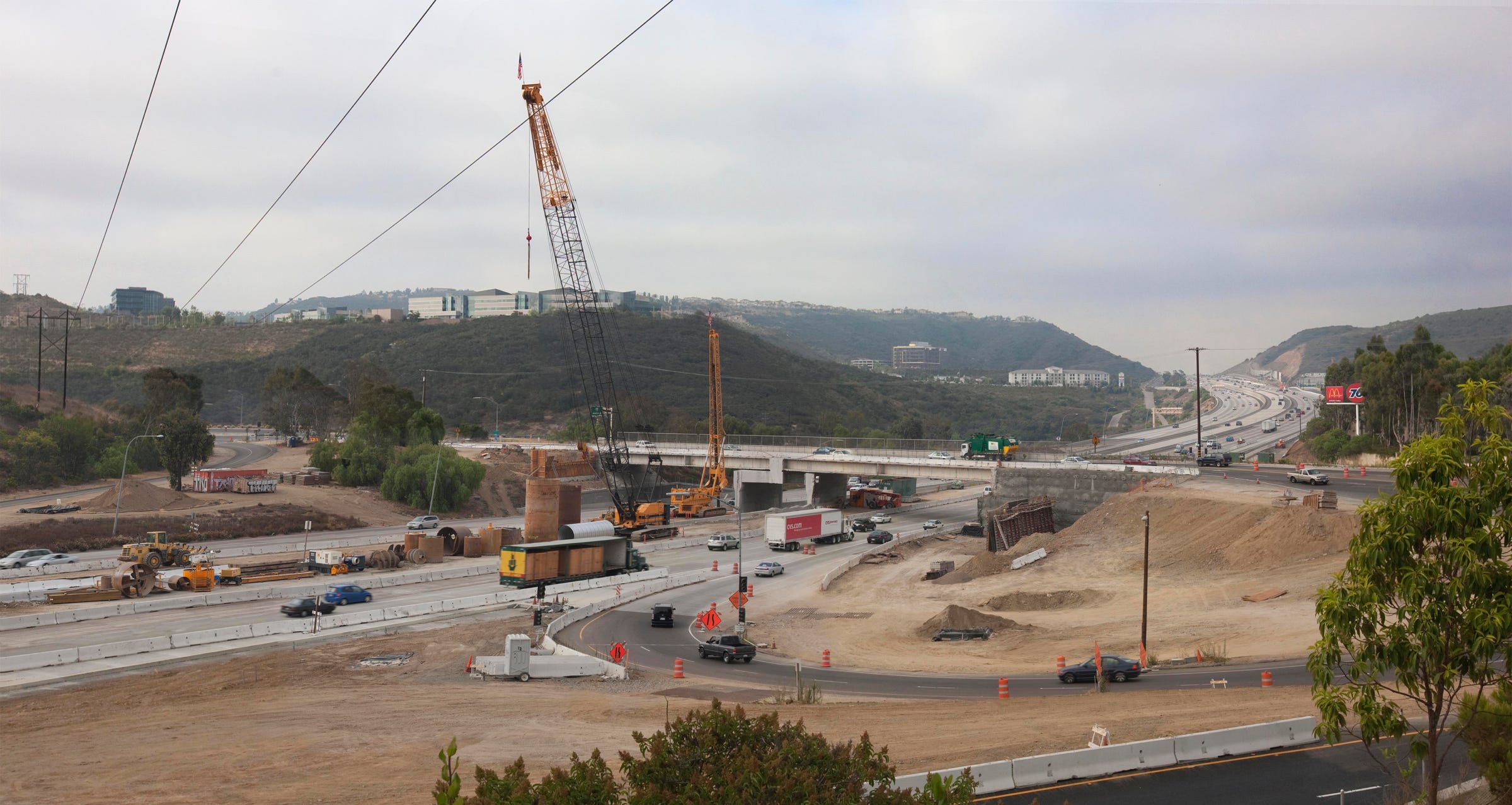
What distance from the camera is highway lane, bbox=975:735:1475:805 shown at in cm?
1911

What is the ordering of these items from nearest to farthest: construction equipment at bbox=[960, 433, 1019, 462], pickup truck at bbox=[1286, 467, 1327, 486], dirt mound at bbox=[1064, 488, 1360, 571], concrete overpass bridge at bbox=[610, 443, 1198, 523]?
dirt mound at bbox=[1064, 488, 1360, 571], pickup truck at bbox=[1286, 467, 1327, 486], concrete overpass bridge at bbox=[610, 443, 1198, 523], construction equipment at bbox=[960, 433, 1019, 462]

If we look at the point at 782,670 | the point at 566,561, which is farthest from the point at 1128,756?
the point at 566,561

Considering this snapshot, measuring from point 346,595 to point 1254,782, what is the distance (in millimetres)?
46038

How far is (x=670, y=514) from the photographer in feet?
330

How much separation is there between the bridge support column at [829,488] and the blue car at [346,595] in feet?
201

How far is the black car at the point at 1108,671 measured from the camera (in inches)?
1321

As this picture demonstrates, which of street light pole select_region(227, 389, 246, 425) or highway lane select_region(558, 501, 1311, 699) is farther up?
street light pole select_region(227, 389, 246, 425)

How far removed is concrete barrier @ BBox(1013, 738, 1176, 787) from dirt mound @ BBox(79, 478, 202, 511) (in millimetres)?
81529

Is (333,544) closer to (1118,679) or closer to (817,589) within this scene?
(817,589)

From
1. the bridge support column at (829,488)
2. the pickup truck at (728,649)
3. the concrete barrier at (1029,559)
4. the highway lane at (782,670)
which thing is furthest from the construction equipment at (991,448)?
the pickup truck at (728,649)

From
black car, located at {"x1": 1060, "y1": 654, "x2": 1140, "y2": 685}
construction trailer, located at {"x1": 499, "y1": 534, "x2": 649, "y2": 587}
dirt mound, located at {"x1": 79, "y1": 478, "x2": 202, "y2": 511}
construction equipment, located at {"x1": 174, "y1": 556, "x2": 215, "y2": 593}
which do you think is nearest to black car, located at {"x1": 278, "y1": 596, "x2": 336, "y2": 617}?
construction equipment, located at {"x1": 174, "y1": 556, "x2": 215, "y2": 593}

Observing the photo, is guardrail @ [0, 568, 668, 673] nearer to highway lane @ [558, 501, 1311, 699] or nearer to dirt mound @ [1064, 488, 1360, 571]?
highway lane @ [558, 501, 1311, 699]

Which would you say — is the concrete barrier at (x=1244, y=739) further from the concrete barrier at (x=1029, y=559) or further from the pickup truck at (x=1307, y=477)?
the pickup truck at (x=1307, y=477)

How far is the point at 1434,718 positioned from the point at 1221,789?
8.62m
